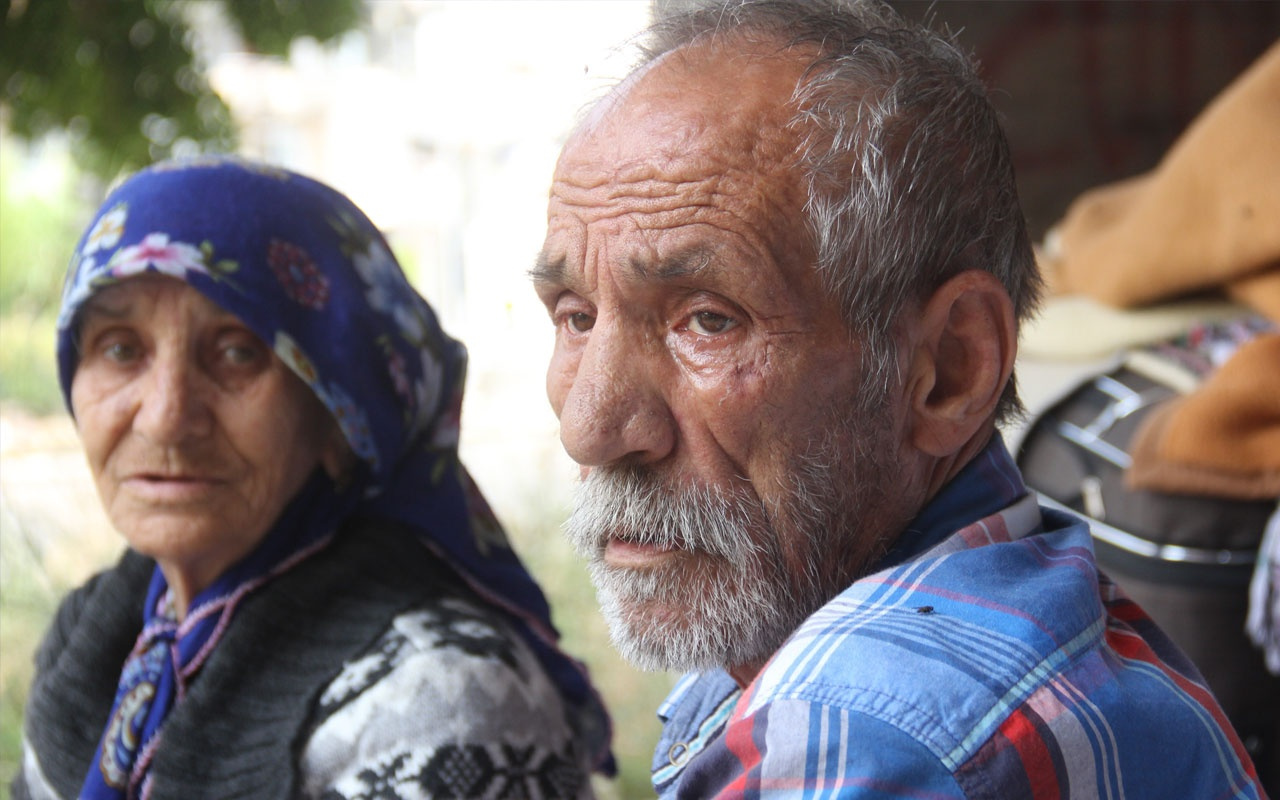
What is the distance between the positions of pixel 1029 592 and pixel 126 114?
7.91 ft

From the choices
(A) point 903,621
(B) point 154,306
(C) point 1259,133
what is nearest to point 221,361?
(B) point 154,306

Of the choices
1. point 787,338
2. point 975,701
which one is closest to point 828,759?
point 975,701

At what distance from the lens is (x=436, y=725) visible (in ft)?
6.04

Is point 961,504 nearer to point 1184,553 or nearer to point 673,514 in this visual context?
point 673,514

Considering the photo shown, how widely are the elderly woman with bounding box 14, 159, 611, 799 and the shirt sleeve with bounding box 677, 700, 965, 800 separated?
2.84ft

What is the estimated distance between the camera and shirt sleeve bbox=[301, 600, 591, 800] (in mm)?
1820

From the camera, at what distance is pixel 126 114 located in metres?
2.81

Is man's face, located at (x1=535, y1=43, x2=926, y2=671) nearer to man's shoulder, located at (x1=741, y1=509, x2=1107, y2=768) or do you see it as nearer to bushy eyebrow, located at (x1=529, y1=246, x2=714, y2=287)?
bushy eyebrow, located at (x1=529, y1=246, x2=714, y2=287)

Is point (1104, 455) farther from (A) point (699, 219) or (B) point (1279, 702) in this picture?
(A) point (699, 219)

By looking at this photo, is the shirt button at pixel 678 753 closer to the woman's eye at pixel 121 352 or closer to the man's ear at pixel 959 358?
the man's ear at pixel 959 358

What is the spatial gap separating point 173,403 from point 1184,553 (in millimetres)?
2085

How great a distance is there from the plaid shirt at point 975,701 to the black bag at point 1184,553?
1429mm

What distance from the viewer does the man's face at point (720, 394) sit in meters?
1.39

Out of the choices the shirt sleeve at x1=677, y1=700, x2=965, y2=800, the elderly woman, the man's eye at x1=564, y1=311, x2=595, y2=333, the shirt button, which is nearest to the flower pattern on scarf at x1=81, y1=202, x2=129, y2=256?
the elderly woman
